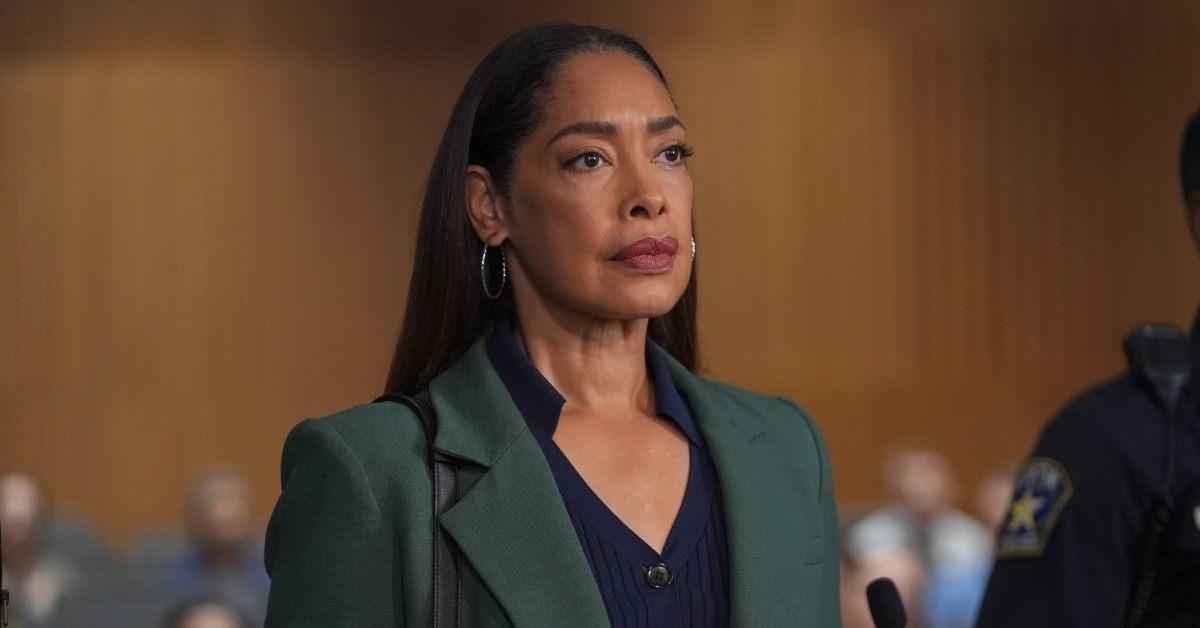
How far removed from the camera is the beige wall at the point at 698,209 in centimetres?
747

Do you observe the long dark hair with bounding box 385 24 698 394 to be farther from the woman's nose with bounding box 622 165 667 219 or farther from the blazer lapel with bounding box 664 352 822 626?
the blazer lapel with bounding box 664 352 822 626

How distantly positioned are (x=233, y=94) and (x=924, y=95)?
11.0 ft

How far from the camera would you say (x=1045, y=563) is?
1654 mm

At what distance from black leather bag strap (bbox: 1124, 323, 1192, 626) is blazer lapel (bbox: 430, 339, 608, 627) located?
56 cm

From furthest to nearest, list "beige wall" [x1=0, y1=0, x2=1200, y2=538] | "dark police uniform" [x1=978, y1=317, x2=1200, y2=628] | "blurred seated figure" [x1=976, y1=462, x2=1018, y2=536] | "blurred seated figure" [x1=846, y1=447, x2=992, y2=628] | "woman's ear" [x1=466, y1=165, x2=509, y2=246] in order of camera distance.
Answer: "beige wall" [x1=0, y1=0, x2=1200, y2=538] → "blurred seated figure" [x1=976, y1=462, x2=1018, y2=536] → "blurred seated figure" [x1=846, y1=447, x2=992, y2=628] → "woman's ear" [x1=466, y1=165, x2=509, y2=246] → "dark police uniform" [x1=978, y1=317, x2=1200, y2=628]

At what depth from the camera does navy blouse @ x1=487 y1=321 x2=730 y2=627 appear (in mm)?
1532

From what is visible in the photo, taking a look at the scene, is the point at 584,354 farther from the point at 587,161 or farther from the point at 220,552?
the point at 220,552

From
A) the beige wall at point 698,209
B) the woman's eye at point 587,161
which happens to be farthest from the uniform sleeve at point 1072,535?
the beige wall at point 698,209

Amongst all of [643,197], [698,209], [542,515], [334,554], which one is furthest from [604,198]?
[698,209]

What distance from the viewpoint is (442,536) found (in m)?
1.52

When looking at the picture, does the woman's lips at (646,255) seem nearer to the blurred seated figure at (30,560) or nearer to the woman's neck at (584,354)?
the woman's neck at (584,354)

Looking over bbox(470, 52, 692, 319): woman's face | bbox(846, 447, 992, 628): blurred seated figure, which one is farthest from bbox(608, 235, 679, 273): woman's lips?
bbox(846, 447, 992, 628): blurred seated figure

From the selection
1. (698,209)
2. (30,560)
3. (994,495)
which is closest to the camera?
(30,560)

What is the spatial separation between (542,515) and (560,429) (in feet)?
0.46
